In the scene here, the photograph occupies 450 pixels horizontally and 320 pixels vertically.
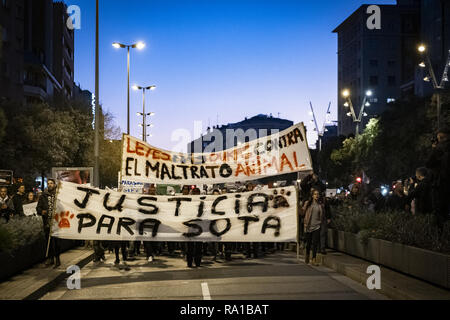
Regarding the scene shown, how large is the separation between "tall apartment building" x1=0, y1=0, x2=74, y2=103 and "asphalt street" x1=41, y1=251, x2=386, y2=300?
40.6 meters

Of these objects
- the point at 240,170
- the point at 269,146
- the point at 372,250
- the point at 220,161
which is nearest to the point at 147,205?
the point at 220,161

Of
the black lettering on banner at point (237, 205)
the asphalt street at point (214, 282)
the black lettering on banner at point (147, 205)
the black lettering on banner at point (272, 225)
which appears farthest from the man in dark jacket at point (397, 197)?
the black lettering on banner at point (147, 205)

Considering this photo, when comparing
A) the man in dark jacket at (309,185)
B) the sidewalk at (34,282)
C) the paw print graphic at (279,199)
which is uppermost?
the man in dark jacket at (309,185)

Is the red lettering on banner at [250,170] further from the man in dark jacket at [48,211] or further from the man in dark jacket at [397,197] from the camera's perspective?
the man in dark jacket at [397,197]

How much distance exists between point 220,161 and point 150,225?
2373 millimetres

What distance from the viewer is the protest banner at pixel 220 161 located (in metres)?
13.7

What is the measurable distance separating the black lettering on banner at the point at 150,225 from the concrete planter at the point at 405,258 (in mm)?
4448

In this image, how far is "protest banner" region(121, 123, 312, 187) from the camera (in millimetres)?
13711

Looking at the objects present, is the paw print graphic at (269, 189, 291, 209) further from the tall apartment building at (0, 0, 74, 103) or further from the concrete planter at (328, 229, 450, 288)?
the tall apartment building at (0, 0, 74, 103)

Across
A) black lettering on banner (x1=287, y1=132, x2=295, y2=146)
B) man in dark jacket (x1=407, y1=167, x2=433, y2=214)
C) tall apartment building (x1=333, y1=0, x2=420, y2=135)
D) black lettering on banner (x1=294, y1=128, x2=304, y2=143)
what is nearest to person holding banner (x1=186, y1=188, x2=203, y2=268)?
black lettering on banner (x1=287, y1=132, x2=295, y2=146)

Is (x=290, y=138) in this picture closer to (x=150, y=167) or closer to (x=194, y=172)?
(x=194, y=172)

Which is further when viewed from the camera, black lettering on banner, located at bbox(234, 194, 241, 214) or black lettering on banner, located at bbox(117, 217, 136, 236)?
black lettering on banner, located at bbox(234, 194, 241, 214)

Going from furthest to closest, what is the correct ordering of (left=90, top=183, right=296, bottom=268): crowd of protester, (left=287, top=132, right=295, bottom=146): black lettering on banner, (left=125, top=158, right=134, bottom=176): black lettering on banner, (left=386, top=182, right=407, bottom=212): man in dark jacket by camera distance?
(left=386, top=182, right=407, bottom=212): man in dark jacket
(left=90, top=183, right=296, bottom=268): crowd of protester
(left=287, top=132, right=295, bottom=146): black lettering on banner
(left=125, top=158, right=134, bottom=176): black lettering on banner

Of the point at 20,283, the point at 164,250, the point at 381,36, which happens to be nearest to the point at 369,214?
the point at 164,250
